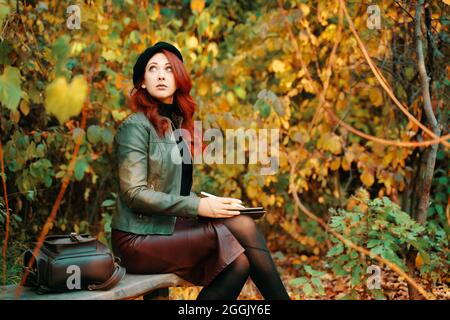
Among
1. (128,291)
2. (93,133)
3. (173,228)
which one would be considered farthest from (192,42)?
(128,291)

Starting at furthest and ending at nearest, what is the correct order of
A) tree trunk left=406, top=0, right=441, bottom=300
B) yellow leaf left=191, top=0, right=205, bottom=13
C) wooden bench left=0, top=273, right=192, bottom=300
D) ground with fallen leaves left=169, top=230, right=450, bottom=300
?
yellow leaf left=191, top=0, right=205, bottom=13 < ground with fallen leaves left=169, top=230, right=450, bottom=300 < tree trunk left=406, top=0, right=441, bottom=300 < wooden bench left=0, top=273, right=192, bottom=300

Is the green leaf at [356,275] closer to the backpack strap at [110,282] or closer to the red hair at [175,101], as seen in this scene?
the red hair at [175,101]

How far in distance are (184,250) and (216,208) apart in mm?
218

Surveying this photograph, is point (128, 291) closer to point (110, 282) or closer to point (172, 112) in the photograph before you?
point (110, 282)

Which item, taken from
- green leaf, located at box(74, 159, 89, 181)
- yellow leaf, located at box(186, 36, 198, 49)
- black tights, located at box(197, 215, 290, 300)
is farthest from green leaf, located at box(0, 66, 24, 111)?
yellow leaf, located at box(186, 36, 198, 49)

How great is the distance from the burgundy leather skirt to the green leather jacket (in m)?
0.05

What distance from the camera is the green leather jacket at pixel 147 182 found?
7.63 ft

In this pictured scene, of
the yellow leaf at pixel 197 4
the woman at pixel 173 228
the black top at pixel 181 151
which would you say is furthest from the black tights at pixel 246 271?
the yellow leaf at pixel 197 4

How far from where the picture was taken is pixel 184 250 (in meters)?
2.36

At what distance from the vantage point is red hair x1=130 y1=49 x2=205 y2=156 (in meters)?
2.53

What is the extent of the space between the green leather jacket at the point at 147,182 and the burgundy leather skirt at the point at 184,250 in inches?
2.0

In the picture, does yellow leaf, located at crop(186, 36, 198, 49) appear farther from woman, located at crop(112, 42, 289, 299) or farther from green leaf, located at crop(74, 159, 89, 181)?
woman, located at crop(112, 42, 289, 299)
